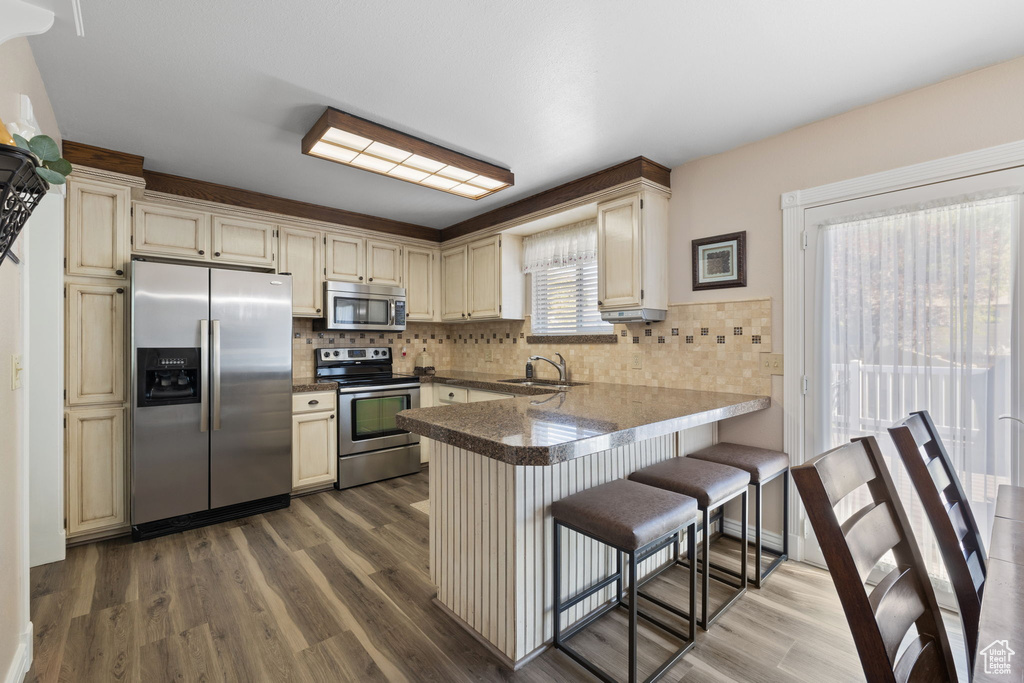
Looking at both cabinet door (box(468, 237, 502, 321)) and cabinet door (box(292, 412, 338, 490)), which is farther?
cabinet door (box(468, 237, 502, 321))

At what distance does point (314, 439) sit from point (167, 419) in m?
0.97

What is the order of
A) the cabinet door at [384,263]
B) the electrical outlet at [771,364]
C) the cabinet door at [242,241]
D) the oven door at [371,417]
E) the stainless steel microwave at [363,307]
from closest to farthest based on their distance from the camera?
the electrical outlet at [771,364]
the cabinet door at [242,241]
the oven door at [371,417]
the stainless steel microwave at [363,307]
the cabinet door at [384,263]

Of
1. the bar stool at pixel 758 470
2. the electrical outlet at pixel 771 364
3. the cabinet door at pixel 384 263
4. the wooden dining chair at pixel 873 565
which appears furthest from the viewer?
the cabinet door at pixel 384 263

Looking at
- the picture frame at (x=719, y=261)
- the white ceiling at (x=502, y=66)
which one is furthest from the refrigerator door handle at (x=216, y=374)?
the picture frame at (x=719, y=261)

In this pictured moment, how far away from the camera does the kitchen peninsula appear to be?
1556mm

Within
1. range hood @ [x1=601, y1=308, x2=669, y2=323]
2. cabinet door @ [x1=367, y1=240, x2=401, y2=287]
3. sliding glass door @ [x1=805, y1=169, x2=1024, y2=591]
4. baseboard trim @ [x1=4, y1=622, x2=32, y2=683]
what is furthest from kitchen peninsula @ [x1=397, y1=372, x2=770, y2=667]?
cabinet door @ [x1=367, y1=240, x2=401, y2=287]

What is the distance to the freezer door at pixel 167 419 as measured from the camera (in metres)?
2.74

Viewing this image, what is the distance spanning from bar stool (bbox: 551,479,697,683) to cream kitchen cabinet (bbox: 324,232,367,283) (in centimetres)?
304

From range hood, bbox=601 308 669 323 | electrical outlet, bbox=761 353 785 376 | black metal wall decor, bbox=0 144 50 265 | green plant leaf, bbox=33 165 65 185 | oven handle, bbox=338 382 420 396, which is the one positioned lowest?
oven handle, bbox=338 382 420 396

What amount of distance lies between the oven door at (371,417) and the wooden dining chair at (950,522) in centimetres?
301

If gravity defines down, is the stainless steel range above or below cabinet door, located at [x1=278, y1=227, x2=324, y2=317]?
below

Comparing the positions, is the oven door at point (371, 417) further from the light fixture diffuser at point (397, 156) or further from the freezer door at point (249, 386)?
the light fixture diffuser at point (397, 156)

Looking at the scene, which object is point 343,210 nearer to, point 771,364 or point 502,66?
point 502,66

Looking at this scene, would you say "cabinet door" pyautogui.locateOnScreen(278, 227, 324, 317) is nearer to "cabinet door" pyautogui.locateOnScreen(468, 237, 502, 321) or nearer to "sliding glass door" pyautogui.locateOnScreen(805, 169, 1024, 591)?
"cabinet door" pyautogui.locateOnScreen(468, 237, 502, 321)
